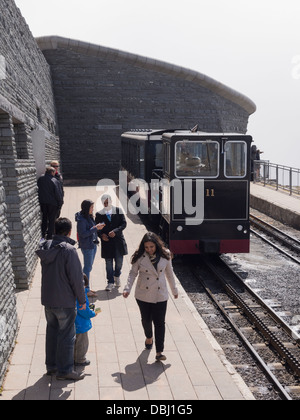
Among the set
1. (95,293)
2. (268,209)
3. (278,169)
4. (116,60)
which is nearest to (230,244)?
(95,293)

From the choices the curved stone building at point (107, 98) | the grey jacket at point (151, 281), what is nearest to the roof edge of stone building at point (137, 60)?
the curved stone building at point (107, 98)

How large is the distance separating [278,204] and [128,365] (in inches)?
586

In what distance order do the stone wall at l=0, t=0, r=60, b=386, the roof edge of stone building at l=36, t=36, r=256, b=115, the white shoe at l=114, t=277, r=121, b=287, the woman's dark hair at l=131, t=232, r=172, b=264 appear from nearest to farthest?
the woman's dark hair at l=131, t=232, r=172, b=264, the stone wall at l=0, t=0, r=60, b=386, the white shoe at l=114, t=277, r=121, b=287, the roof edge of stone building at l=36, t=36, r=256, b=115

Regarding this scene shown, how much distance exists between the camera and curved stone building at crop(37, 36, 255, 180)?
31.6 meters

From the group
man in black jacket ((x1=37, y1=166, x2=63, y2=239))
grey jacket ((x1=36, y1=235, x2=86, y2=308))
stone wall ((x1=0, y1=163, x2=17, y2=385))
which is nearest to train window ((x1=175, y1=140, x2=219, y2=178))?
man in black jacket ((x1=37, y1=166, x2=63, y2=239))

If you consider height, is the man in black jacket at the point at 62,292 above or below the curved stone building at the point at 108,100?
below

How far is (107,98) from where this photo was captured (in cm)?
3231

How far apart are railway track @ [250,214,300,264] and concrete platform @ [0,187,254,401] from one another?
21.5 ft

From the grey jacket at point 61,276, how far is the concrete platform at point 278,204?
44.7 ft

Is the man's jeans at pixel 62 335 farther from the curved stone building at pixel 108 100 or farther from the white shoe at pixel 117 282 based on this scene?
the curved stone building at pixel 108 100

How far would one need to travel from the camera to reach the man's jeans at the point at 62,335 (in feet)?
20.1

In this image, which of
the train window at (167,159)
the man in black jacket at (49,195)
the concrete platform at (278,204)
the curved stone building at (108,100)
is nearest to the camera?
the man in black jacket at (49,195)

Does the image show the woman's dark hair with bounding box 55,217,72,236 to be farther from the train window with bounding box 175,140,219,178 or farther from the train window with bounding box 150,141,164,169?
the train window with bounding box 150,141,164,169

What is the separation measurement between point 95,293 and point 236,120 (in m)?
30.8
